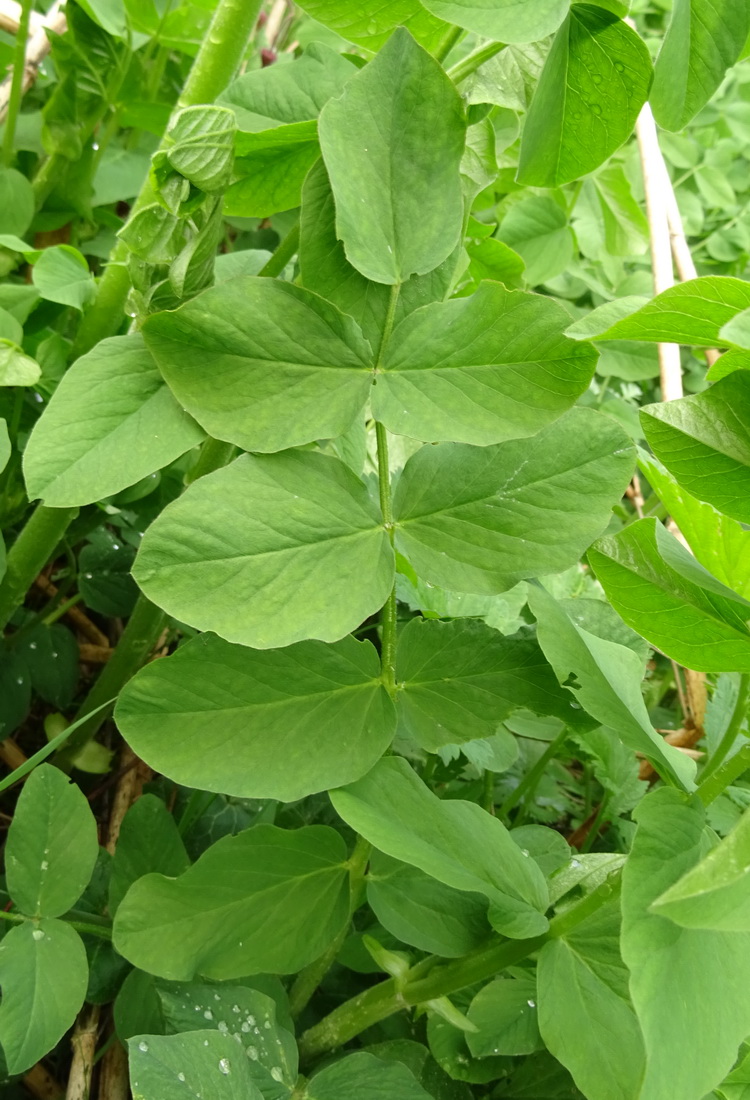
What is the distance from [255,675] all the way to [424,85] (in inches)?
12.5

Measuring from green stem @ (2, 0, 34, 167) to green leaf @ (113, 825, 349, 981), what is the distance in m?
0.82

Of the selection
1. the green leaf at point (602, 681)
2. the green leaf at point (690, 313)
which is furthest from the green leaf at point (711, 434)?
the green leaf at point (602, 681)

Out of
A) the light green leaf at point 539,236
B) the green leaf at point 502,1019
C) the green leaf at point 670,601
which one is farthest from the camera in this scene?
the light green leaf at point 539,236

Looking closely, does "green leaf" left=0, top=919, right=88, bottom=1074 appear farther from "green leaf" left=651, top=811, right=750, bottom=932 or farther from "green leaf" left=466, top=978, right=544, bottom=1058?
"green leaf" left=651, top=811, right=750, bottom=932

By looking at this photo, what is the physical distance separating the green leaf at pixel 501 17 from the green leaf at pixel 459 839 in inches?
14.8

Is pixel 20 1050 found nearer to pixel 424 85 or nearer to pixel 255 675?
pixel 255 675

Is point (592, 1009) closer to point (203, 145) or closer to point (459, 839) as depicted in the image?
point (459, 839)

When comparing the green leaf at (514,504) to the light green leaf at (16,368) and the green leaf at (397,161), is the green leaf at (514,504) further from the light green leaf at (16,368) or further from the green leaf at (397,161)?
the light green leaf at (16,368)

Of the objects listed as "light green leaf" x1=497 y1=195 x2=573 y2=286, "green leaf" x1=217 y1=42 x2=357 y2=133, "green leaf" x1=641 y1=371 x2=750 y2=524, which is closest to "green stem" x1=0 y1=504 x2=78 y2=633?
"green leaf" x1=217 y1=42 x2=357 y2=133

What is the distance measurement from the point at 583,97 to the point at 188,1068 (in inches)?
22.6

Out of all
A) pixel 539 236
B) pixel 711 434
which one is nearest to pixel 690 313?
pixel 711 434

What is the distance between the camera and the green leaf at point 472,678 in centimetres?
53

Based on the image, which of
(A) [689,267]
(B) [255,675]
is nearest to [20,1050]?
(B) [255,675]

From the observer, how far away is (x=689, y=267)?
1183 millimetres
